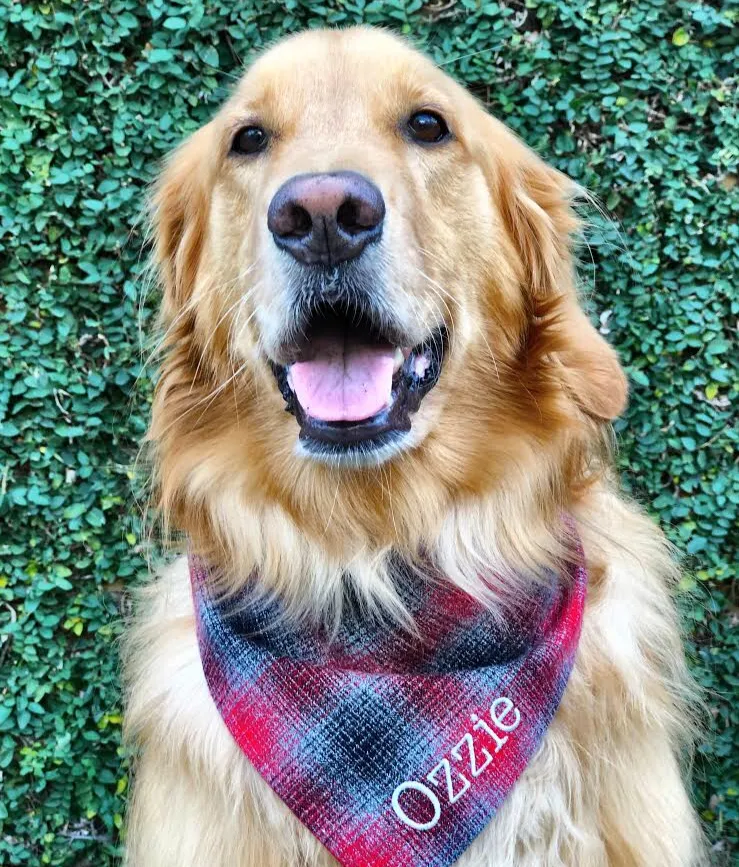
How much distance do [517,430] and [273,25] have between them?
189 cm

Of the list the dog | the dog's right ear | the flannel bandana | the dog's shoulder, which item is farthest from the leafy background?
the flannel bandana

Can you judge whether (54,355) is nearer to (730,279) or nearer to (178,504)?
(178,504)

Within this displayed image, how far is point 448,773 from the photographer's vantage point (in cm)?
183

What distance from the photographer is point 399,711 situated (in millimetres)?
1859

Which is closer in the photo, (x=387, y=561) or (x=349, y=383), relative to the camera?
(x=349, y=383)

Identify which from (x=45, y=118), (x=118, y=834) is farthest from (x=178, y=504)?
(x=118, y=834)

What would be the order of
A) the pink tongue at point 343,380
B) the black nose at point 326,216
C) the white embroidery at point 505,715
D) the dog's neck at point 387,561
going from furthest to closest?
the dog's neck at point 387,561 → the white embroidery at point 505,715 → the pink tongue at point 343,380 → the black nose at point 326,216

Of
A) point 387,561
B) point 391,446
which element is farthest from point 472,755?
point 391,446

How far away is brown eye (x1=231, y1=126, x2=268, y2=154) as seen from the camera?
204 centimetres

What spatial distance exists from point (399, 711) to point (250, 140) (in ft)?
4.81

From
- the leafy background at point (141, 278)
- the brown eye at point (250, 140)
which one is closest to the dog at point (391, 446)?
the brown eye at point (250, 140)

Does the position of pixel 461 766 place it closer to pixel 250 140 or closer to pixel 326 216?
pixel 326 216

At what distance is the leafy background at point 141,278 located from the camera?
286cm

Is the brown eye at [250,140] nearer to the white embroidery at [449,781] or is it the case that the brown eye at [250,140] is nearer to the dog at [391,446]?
the dog at [391,446]
